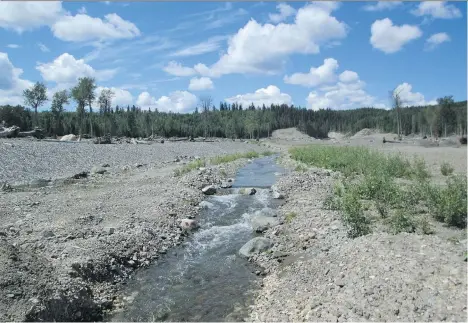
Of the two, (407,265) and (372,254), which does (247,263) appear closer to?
(372,254)

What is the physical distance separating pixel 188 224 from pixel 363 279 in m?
10.6

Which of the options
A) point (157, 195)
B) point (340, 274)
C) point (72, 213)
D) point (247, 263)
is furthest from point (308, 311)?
point (157, 195)

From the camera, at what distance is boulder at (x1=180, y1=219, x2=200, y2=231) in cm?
1809

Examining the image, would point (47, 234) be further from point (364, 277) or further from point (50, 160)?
point (50, 160)

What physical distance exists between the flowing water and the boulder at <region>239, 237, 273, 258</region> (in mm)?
354

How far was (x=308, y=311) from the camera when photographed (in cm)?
895

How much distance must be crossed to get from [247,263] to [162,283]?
349cm

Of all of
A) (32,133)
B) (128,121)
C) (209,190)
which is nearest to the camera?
(209,190)

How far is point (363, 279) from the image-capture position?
9.35 m

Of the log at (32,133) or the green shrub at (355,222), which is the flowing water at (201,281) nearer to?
the green shrub at (355,222)

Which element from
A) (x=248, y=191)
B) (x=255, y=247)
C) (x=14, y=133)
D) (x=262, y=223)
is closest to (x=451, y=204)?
(x=255, y=247)

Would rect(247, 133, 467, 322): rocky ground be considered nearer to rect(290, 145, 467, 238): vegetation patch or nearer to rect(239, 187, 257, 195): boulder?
rect(290, 145, 467, 238): vegetation patch

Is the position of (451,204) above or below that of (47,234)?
above

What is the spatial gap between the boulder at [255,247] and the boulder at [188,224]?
3940mm
